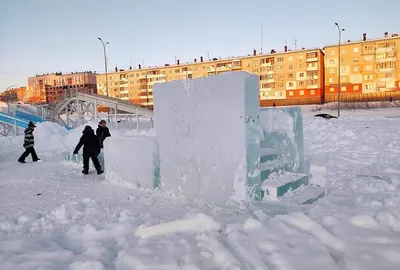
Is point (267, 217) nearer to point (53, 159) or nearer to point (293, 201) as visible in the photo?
point (293, 201)

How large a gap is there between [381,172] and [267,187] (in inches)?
140

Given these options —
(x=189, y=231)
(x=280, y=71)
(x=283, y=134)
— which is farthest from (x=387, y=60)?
(x=189, y=231)

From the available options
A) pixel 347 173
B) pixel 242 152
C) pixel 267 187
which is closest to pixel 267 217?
pixel 267 187

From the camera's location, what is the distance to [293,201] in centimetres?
432

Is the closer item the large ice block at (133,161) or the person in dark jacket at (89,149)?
the large ice block at (133,161)

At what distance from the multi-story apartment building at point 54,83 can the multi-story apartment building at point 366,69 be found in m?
81.8

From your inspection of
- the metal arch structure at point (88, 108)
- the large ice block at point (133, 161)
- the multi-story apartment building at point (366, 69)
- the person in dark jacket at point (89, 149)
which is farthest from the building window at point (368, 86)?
the large ice block at point (133, 161)

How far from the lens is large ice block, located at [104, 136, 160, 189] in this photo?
5.84 m

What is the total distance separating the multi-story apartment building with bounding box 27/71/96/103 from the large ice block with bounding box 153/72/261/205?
109 meters

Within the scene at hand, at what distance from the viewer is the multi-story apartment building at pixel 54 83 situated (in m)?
110

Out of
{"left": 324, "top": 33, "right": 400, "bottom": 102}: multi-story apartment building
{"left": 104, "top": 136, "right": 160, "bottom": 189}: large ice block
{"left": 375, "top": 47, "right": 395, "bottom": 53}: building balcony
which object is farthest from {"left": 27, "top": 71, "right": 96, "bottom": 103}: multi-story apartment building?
{"left": 104, "top": 136, "right": 160, "bottom": 189}: large ice block

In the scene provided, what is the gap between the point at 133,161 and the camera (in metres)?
6.33

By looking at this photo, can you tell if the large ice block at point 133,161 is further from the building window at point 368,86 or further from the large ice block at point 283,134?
the building window at point 368,86

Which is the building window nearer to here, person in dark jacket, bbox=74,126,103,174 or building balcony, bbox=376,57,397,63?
building balcony, bbox=376,57,397,63
